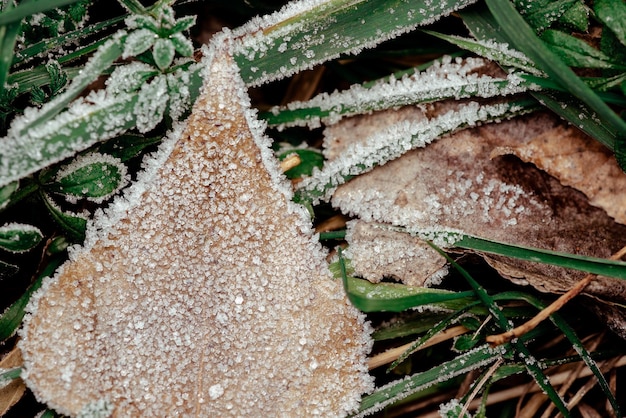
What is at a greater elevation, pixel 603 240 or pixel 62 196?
pixel 62 196

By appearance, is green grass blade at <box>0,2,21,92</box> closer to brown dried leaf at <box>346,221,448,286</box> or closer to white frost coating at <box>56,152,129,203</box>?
white frost coating at <box>56,152,129,203</box>

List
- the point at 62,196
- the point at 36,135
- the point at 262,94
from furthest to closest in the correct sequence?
1. the point at 262,94
2. the point at 62,196
3. the point at 36,135

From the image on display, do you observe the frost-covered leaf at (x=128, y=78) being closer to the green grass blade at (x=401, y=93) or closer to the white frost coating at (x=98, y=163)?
the white frost coating at (x=98, y=163)

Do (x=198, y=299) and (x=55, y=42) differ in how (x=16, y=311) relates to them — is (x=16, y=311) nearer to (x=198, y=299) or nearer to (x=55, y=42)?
(x=198, y=299)

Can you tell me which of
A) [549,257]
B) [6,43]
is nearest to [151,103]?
[6,43]

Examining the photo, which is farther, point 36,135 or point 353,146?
point 353,146

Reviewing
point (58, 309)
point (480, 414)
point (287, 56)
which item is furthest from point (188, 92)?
point (480, 414)

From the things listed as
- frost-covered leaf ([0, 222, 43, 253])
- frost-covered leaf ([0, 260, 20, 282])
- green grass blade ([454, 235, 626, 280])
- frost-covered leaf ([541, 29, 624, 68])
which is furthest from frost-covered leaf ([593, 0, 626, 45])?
frost-covered leaf ([0, 260, 20, 282])

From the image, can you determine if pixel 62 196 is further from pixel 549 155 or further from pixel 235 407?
pixel 549 155
